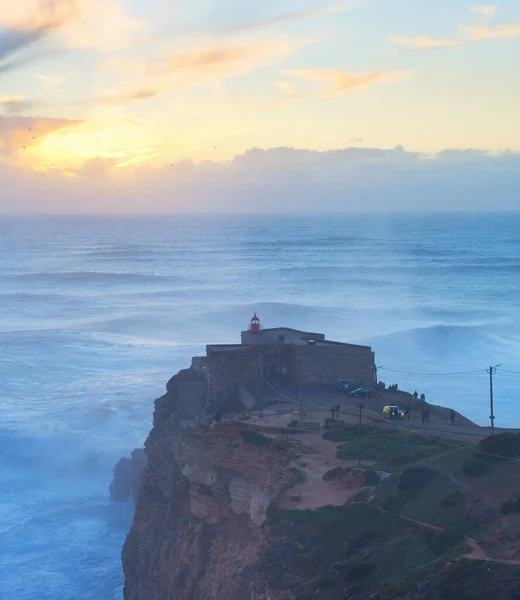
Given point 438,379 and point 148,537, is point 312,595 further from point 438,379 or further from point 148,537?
point 438,379

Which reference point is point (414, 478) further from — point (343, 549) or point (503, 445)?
point (343, 549)

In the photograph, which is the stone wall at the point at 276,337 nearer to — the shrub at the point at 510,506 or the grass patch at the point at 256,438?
the grass patch at the point at 256,438

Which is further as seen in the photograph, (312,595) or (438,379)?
(438,379)

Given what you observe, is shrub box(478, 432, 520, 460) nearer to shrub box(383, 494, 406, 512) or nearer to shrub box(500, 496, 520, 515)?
shrub box(383, 494, 406, 512)

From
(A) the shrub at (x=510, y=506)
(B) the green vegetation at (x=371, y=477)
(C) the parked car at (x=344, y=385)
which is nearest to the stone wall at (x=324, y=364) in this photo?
(C) the parked car at (x=344, y=385)

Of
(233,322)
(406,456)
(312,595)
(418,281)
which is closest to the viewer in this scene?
(312,595)

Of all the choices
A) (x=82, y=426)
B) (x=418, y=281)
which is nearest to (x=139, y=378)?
(x=82, y=426)

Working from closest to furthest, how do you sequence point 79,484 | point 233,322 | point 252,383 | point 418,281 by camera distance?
point 252,383
point 79,484
point 233,322
point 418,281
